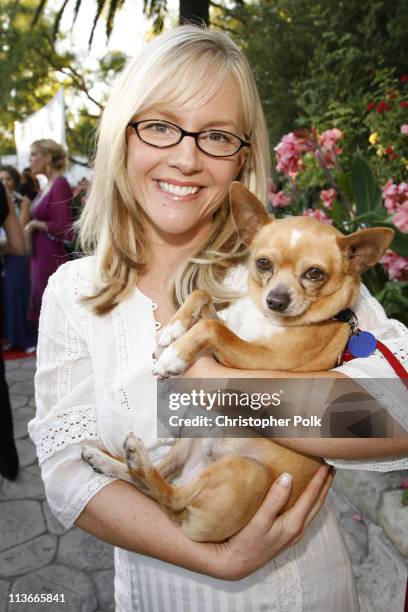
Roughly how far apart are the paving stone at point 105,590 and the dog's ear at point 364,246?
2.44 metres

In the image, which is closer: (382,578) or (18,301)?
(382,578)

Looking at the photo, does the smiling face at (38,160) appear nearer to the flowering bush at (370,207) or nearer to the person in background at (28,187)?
the person in background at (28,187)

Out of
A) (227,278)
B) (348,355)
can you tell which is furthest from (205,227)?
(348,355)

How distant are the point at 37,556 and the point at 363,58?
Result: 26.1ft

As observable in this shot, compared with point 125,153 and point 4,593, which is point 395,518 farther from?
point 125,153

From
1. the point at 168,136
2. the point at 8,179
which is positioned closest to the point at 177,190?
the point at 168,136

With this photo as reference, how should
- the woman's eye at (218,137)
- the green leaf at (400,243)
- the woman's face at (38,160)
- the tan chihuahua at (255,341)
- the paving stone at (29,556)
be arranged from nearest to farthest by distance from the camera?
the tan chihuahua at (255,341)
the woman's eye at (218,137)
the green leaf at (400,243)
the paving stone at (29,556)
the woman's face at (38,160)

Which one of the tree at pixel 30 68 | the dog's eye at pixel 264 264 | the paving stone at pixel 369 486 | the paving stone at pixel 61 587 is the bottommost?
the paving stone at pixel 61 587

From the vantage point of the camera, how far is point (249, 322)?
1.63 m

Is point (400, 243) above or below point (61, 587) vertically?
above

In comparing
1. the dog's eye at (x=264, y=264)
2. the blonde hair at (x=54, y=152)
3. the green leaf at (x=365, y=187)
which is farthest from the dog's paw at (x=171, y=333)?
the blonde hair at (x=54, y=152)

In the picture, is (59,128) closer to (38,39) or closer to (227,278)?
(227,278)

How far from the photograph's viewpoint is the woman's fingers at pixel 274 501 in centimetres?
123

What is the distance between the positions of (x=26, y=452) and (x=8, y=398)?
70 centimetres
